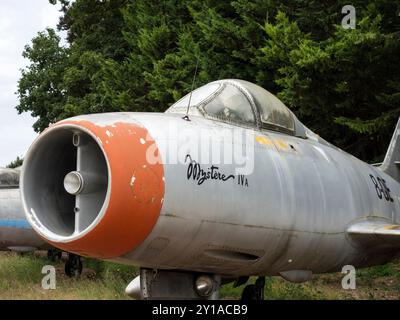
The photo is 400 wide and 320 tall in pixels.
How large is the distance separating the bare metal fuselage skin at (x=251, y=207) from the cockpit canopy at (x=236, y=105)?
19 centimetres

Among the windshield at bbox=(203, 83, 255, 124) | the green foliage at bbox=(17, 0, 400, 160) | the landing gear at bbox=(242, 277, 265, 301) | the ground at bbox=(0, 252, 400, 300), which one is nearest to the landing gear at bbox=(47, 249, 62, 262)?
the ground at bbox=(0, 252, 400, 300)

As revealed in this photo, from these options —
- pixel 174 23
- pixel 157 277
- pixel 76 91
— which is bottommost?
pixel 157 277

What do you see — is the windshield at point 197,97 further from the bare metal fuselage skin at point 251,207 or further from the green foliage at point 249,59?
the green foliage at point 249,59

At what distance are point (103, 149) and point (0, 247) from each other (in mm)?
9914

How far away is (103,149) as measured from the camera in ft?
16.6

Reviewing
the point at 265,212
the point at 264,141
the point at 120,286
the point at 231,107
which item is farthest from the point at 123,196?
the point at 120,286

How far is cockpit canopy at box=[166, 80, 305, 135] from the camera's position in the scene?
21.3 feet

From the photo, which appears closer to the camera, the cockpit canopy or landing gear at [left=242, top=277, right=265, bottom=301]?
the cockpit canopy

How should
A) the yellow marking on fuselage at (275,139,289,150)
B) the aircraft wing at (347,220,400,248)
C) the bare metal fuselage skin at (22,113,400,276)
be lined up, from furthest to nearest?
the aircraft wing at (347,220,400,248) → the yellow marking on fuselage at (275,139,289,150) → the bare metal fuselage skin at (22,113,400,276)

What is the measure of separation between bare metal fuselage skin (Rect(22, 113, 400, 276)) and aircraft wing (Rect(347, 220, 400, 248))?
8cm

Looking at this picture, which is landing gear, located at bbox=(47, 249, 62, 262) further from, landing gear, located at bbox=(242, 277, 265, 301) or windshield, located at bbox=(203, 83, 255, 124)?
windshield, located at bbox=(203, 83, 255, 124)

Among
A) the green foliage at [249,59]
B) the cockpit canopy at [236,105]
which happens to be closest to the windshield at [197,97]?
the cockpit canopy at [236,105]
